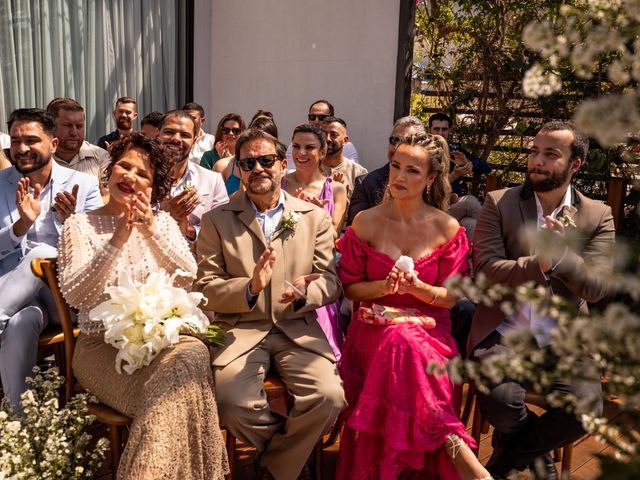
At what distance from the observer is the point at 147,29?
8.25 meters

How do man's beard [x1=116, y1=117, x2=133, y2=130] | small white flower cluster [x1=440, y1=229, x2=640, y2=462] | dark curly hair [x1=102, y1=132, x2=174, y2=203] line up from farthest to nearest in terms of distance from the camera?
man's beard [x1=116, y1=117, x2=133, y2=130] → dark curly hair [x1=102, y1=132, x2=174, y2=203] → small white flower cluster [x1=440, y1=229, x2=640, y2=462]

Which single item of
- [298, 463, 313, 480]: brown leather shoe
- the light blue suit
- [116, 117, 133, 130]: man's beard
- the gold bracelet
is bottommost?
[298, 463, 313, 480]: brown leather shoe

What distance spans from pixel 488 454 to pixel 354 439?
0.87 m

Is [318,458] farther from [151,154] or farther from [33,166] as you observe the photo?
[33,166]

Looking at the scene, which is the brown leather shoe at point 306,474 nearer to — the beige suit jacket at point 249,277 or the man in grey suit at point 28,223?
the beige suit jacket at point 249,277

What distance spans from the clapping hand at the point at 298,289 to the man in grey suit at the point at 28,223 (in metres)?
1.31

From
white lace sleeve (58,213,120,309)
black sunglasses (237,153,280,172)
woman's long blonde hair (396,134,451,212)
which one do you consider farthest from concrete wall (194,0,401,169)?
white lace sleeve (58,213,120,309)

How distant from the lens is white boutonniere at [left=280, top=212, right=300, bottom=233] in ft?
12.2

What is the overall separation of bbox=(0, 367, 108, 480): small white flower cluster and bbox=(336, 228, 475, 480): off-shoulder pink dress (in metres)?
1.19

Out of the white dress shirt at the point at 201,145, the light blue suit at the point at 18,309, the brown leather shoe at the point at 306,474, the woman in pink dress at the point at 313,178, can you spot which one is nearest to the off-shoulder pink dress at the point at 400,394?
the brown leather shoe at the point at 306,474

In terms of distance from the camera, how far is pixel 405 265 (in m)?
3.50

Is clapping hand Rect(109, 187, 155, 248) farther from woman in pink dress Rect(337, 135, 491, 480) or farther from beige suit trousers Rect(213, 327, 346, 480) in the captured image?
woman in pink dress Rect(337, 135, 491, 480)

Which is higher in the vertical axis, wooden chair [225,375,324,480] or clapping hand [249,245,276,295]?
clapping hand [249,245,276,295]

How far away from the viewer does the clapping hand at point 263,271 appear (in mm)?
3340
